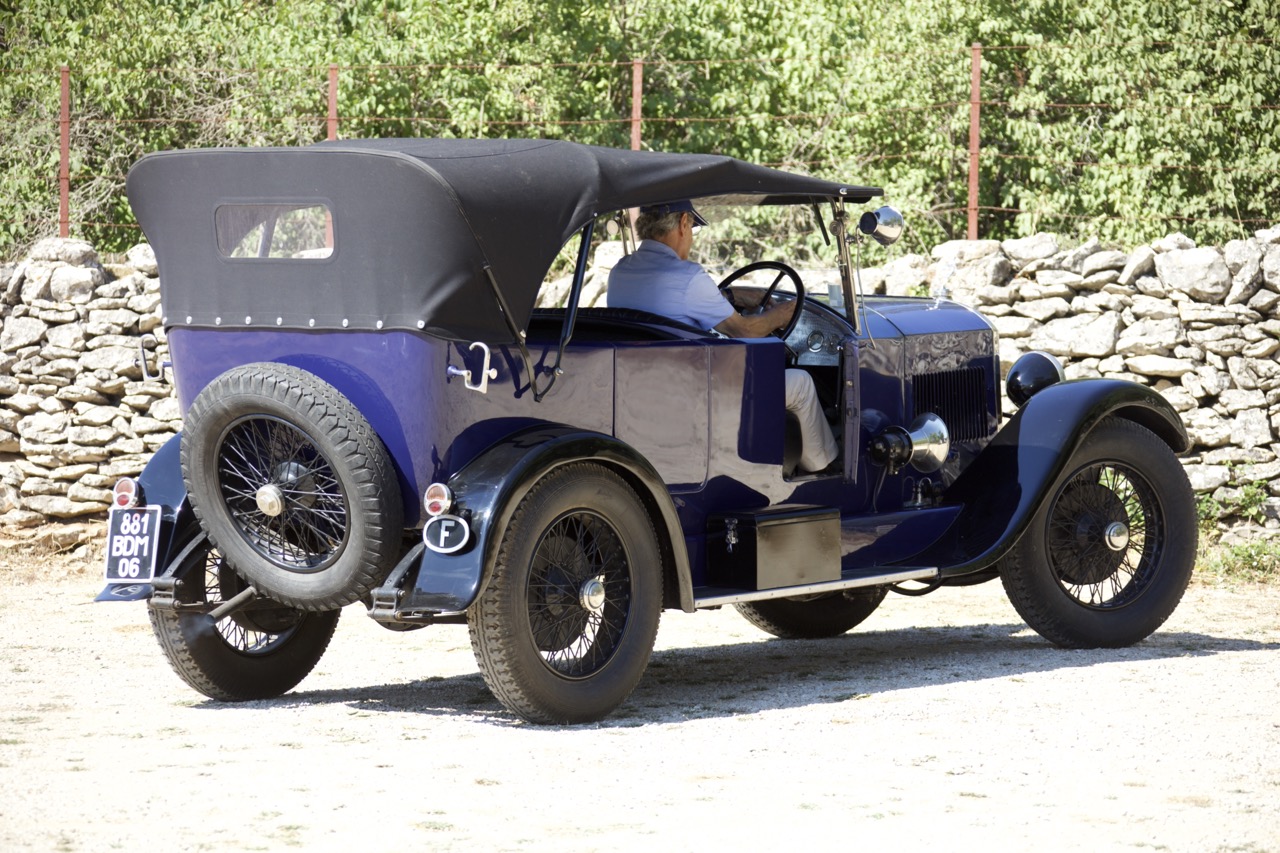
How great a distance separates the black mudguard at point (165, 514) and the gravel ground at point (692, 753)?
0.46m

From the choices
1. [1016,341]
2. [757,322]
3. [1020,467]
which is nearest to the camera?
[757,322]

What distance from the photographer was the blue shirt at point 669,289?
6707 millimetres

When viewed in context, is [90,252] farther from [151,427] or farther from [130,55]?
[130,55]

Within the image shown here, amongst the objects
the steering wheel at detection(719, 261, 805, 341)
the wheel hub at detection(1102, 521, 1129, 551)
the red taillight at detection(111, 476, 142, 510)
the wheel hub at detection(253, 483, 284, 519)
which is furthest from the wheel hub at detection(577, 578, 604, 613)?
the wheel hub at detection(1102, 521, 1129, 551)

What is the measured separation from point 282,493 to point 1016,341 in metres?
6.54

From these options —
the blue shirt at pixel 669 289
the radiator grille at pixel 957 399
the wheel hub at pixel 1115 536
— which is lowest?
the wheel hub at pixel 1115 536

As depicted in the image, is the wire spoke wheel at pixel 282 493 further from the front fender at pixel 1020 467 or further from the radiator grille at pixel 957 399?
the radiator grille at pixel 957 399

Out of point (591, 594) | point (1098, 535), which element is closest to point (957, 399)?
point (1098, 535)

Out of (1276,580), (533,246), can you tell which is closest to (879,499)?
(533,246)

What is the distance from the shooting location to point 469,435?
19.0 ft

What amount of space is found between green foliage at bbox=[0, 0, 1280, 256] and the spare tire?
9239 millimetres

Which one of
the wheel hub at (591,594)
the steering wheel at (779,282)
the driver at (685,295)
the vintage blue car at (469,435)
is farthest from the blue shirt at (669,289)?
the wheel hub at (591,594)

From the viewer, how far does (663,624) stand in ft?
29.4

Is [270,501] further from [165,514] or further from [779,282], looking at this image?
[779,282]
